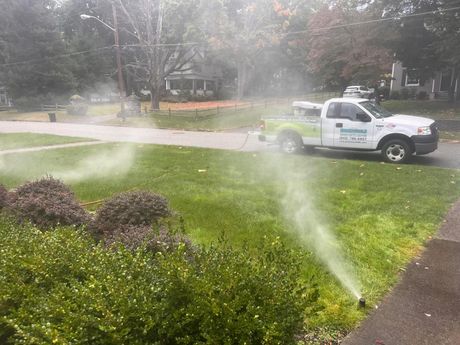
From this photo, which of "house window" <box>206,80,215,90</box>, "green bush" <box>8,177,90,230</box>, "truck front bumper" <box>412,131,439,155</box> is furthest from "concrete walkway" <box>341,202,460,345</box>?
"house window" <box>206,80,215,90</box>

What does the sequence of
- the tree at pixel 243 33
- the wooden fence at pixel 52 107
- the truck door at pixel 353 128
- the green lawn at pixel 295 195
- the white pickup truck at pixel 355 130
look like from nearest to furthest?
the green lawn at pixel 295 195 < the white pickup truck at pixel 355 130 < the truck door at pixel 353 128 < the tree at pixel 243 33 < the wooden fence at pixel 52 107

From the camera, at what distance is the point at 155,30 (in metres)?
24.3

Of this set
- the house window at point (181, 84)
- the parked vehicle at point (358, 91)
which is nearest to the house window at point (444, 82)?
the parked vehicle at point (358, 91)

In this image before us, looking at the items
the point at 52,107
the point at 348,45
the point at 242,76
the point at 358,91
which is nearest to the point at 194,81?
the point at 52,107

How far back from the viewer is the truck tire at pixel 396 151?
944 centimetres

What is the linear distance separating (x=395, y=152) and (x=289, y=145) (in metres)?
2.71

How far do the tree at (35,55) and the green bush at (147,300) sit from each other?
26406 mm

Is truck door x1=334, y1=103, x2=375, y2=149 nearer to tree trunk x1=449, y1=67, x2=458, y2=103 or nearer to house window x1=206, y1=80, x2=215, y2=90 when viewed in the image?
tree trunk x1=449, y1=67, x2=458, y2=103

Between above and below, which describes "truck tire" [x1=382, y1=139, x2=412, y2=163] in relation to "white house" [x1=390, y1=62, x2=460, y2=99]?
below

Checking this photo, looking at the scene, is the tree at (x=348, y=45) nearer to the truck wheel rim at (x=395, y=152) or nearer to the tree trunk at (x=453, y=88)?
the tree trunk at (x=453, y=88)

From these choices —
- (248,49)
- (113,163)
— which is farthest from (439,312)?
(248,49)

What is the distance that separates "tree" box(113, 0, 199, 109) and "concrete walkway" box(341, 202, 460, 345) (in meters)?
21.0

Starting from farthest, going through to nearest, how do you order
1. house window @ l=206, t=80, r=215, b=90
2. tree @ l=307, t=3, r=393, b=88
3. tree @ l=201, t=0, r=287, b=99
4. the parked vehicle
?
house window @ l=206, t=80, r=215, b=90 < the parked vehicle < tree @ l=201, t=0, r=287, b=99 < tree @ l=307, t=3, r=393, b=88

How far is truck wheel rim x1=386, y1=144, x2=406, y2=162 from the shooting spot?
31.1 ft
